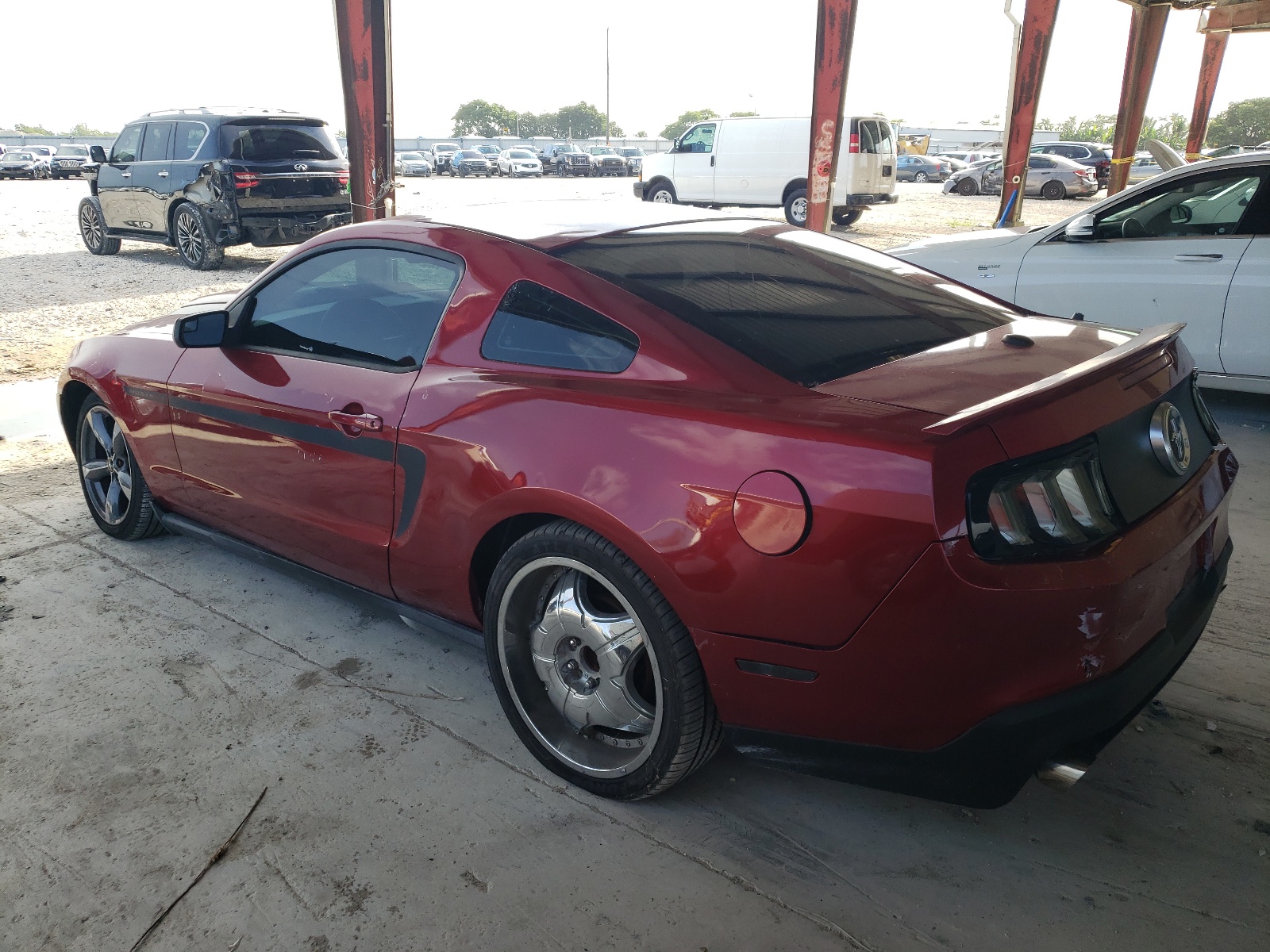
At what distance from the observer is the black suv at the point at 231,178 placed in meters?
11.3

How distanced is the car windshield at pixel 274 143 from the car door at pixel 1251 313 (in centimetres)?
1032

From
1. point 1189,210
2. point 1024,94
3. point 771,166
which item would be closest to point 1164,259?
point 1189,210

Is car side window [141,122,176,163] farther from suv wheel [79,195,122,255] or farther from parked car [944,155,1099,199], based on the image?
parked car [944,155,1099,199]

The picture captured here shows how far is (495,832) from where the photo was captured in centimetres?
225

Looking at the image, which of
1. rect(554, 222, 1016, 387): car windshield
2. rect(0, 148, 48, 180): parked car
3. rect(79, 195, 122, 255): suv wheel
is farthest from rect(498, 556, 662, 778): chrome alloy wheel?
rect(0, 148, 48, 180): parked car

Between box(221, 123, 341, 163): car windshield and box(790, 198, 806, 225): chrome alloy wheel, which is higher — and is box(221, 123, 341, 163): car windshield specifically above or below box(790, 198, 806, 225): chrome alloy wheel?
above

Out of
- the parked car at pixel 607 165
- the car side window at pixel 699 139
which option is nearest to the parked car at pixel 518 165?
the parked car at pixel 607 165

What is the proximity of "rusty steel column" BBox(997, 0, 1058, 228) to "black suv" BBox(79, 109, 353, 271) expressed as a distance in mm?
8809

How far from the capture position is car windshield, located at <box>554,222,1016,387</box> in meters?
2.24

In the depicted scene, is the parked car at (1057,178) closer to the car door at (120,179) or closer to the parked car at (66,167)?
the car door at (120,179)

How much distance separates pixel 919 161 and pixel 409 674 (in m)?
43.0

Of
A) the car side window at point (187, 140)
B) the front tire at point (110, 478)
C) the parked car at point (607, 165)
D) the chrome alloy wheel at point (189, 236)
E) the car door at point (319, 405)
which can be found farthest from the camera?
the parked car at point (607, 165)

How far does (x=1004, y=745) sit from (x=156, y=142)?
13405 mm

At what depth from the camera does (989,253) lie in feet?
19.7
